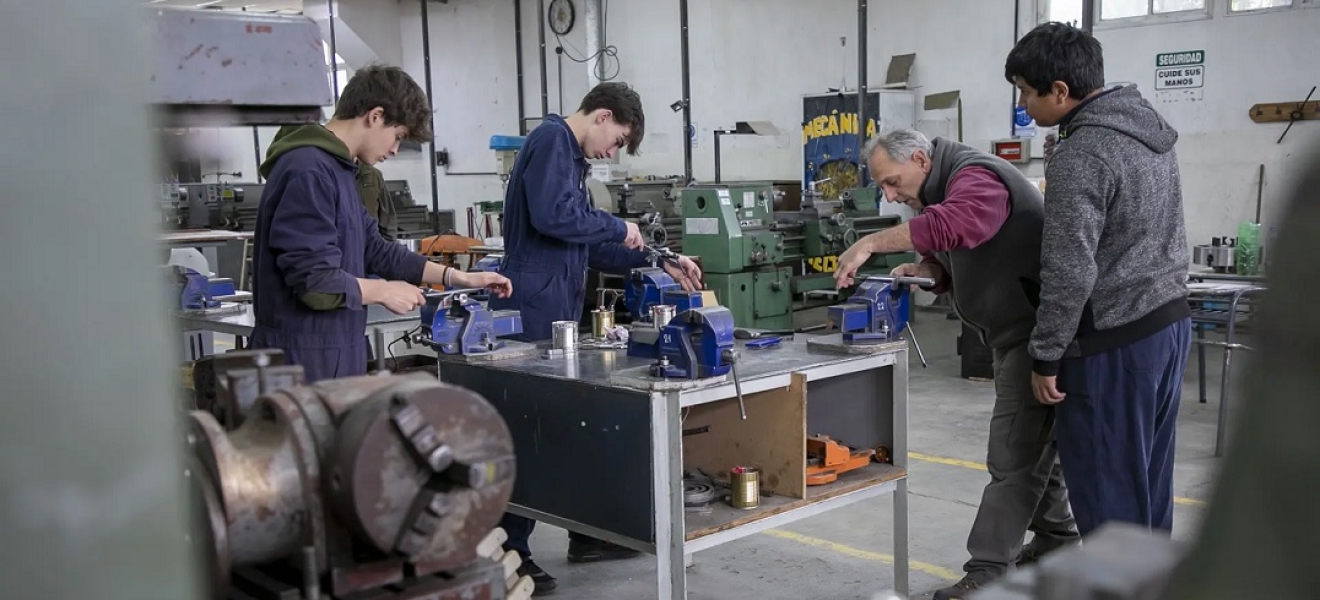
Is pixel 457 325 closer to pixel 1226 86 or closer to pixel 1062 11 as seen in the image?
pixel 1226 86

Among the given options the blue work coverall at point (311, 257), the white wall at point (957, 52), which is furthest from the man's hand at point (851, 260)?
the white wall at point (957, 52)

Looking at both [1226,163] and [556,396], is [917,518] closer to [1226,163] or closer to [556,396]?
[556,396]

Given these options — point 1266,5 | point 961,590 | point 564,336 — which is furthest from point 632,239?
point 1266,5

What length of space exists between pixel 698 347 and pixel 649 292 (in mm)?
643

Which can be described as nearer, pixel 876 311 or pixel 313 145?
pixel 313 145

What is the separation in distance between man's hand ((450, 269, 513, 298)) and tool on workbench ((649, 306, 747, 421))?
0.61m

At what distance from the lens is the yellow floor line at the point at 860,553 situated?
286cm

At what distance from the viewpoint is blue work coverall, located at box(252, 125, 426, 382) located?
208 cm

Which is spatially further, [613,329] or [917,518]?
[917,518]

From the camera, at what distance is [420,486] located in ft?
2.49

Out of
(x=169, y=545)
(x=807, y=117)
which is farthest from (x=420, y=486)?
(x=807, y=117)

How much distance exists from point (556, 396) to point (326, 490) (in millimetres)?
1479

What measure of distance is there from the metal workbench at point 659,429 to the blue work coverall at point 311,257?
322 millimetres

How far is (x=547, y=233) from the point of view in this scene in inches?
108
